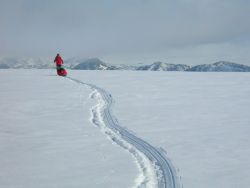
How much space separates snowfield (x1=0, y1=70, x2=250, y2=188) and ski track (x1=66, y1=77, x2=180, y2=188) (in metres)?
0.07

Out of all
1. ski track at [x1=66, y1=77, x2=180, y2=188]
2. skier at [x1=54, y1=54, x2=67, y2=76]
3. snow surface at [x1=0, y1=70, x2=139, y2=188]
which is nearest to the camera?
ski track at [x1=66, y1=77, x2=180, y2=188]

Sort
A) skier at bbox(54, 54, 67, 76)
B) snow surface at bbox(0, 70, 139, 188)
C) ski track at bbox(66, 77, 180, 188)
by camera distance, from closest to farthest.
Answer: ski track at bbox(66, 77, 180, 188)
snow surface at bbox(0, 70, 139, 188)
skier at bbox(54, 54, 67, 76)

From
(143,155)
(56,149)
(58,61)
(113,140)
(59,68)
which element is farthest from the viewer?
(58,61)

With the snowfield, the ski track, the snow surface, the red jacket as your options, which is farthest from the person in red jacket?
the ski track

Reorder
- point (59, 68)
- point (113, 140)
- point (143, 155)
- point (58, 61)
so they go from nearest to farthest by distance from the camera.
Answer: point (143, 155), point (113, 140), point (59, 68), point (58, 61)

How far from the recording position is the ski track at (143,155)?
711cm

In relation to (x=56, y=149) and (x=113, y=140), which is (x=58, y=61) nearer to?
(x=113, y=140)

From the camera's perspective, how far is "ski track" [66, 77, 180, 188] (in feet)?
23.3

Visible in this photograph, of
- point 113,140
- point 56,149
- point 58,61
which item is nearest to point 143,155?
point 113,140

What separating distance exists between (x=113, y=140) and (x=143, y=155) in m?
1.62

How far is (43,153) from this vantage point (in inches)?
360

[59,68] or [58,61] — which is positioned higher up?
[58,61]

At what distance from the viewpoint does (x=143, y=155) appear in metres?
8.77

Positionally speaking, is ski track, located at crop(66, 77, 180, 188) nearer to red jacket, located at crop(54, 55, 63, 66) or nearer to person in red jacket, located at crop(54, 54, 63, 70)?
person in red jacket, located at crop(54, 54, 63, 70)
